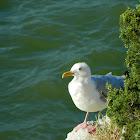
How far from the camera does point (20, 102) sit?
9727mm

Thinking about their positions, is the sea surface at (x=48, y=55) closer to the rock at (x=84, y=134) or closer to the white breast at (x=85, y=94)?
the rock at (x=84, y=134)

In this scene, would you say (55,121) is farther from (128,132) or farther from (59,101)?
(128,132)

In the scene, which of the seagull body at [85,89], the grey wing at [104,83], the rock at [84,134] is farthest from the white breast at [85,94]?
the rock at [84,134]

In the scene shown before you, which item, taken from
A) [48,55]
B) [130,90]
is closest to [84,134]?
[130,90]

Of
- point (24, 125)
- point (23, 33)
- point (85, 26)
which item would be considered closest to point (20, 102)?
point (24, 125)

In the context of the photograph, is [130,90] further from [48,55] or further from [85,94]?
[48,55]

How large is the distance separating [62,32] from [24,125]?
5.02 metres

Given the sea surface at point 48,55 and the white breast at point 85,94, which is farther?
the sea surface at point 48,55

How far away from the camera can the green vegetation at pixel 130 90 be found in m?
4.54

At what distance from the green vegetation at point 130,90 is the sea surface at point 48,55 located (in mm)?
3866

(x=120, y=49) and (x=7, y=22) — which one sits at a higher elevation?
Result: (x=7, y=22)

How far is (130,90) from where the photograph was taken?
4828mm

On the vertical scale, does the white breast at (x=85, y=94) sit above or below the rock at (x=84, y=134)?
above

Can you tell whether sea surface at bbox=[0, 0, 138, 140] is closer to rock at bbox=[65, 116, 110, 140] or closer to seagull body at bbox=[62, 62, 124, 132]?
rock at bbox=[65, 116, 110, 140]
